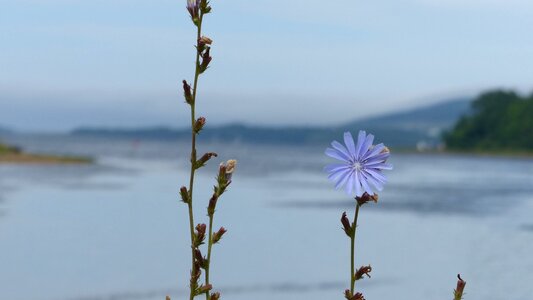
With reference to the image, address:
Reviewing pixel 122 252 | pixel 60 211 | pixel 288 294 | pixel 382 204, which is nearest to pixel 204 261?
pixel 288 294

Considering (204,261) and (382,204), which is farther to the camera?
(382,204)

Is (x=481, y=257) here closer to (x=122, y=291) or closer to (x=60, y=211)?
(x=122, y=291)

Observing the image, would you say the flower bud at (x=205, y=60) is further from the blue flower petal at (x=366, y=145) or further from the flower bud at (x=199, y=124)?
the blue flower petal at (x=366, y=145)

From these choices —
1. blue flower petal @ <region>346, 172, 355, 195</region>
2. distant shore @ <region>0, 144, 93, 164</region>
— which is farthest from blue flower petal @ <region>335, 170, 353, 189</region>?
distant shore @ <region>0, 144, 93, 164</region>

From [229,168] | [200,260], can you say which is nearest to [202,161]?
[229,168]

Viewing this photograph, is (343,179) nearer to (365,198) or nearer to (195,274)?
(365,198)

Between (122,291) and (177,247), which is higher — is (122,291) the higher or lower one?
the lower one
